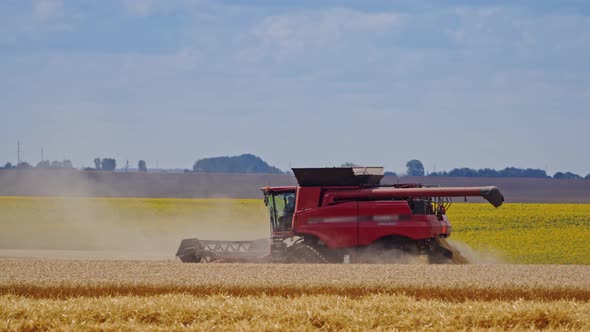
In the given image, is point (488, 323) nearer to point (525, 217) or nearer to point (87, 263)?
point (87, 263)

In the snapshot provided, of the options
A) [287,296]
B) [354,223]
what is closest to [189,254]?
[354,223]

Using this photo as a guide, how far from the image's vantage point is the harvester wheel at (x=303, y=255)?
19891 millimetres

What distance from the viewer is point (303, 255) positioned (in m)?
20.0

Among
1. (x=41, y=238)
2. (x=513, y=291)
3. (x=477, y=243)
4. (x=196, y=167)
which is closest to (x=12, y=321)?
(x=513, y=291)

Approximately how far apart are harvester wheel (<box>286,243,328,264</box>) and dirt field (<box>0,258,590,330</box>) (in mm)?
3379

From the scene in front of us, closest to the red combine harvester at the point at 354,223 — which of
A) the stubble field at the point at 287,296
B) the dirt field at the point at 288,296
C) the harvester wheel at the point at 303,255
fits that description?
the harvester wheel at the point at 303,255

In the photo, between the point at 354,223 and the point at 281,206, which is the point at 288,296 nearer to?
the point at 354,223

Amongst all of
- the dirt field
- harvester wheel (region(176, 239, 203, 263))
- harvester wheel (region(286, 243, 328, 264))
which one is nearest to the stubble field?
the dirt field

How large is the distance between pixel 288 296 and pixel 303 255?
7.59 m

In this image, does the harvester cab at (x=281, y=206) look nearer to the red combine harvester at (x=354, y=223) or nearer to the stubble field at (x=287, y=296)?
the red combine harvester at (x=354, y=223)

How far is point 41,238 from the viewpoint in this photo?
32.6 meters

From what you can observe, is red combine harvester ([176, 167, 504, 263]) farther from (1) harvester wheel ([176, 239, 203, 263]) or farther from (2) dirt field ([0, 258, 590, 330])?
(2) dirt field ([0, 258, 590, 330])

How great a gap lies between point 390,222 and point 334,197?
1425 millimetres

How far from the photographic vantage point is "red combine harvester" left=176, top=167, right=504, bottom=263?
19922 mm
